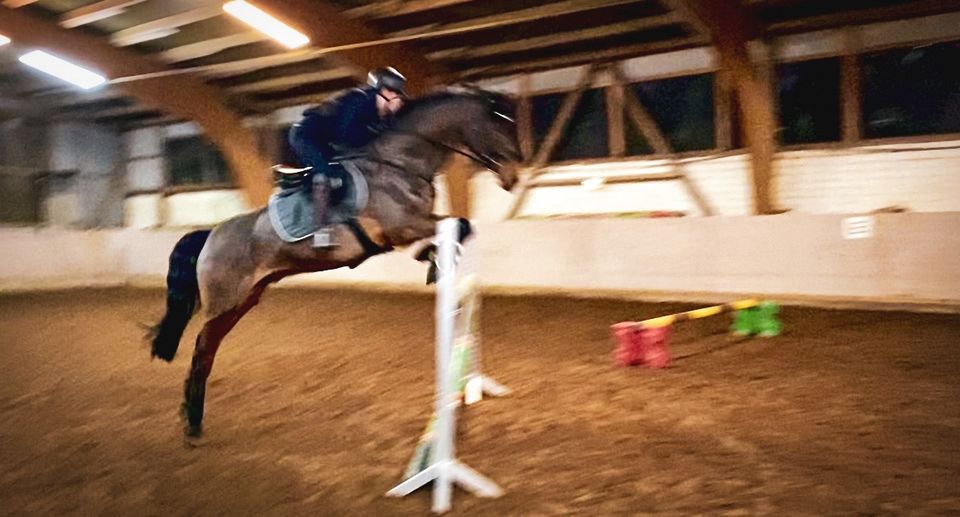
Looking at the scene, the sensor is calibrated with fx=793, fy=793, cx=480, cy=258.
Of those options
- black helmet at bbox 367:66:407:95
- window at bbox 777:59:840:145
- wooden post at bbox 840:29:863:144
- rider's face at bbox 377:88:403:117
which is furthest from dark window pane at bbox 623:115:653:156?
black helmet at bbox 367:66:407:95

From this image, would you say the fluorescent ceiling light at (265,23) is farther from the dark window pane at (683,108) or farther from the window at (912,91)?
the window at (912,91)

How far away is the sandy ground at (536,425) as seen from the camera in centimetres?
356

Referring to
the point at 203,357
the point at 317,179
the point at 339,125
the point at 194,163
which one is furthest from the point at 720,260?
the point at 194,163

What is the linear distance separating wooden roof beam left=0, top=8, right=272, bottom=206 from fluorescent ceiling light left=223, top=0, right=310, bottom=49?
347 centimetres

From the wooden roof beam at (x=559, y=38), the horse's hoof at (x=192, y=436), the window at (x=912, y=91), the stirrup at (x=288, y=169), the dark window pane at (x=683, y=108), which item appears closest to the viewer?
the stirrup at (x=288, y=169)

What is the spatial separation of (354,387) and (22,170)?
1430cm

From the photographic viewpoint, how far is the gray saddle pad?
4.62 meters

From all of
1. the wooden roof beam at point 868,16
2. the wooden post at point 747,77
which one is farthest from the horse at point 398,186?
the wooden roof beam at point 868,16

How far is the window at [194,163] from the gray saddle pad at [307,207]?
11.5 m

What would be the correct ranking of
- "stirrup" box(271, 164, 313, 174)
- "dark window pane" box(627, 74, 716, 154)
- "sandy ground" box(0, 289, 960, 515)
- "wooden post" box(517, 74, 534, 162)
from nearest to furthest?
1. "sandy ground" box(0, 289, 960, 515)
2. "stirrup" box(271, 164, 313, 174)
3. "dark window pane" box(627, 74, 716, 154)
4. "wooden post" box(517, 74, 534, 162)

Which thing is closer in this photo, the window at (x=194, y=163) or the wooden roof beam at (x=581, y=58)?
the wooden roof beam at (x=581, y=58)

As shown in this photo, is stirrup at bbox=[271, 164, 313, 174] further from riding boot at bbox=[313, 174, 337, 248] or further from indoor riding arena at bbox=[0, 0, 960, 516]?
riding boot at bbox=[313, 174, 337, 248]

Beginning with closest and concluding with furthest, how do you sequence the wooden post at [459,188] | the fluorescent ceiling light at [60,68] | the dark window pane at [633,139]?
1. the dark window pane at [633,139]
2. the fluorescent ceiling light at [60,68]
3. the wooden post at [459,188]

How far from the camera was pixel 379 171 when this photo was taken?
468 cm
